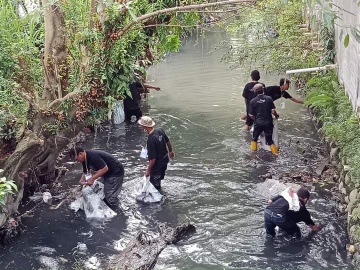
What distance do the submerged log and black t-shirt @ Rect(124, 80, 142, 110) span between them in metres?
6.46

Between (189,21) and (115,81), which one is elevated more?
(189,21)

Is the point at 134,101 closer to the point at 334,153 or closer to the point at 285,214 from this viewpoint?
the point at 334,153

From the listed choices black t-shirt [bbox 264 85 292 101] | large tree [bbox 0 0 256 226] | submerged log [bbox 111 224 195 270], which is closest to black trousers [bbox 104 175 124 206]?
large tree [bbox 0 0 256 226]

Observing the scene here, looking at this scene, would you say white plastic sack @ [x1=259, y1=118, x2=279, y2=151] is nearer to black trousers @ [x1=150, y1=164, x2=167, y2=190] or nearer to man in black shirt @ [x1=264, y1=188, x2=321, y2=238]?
black trousers @ [x1=150, y1=164, x2=167, y2=190]

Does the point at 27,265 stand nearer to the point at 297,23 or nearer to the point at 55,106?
the point at 55,106

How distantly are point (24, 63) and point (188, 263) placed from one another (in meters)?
4.34

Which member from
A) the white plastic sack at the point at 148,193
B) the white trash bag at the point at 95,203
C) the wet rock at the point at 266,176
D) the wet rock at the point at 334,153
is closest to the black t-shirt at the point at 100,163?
the white trash bag at the point at 95,203

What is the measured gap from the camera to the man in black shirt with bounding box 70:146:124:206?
28.7 feet

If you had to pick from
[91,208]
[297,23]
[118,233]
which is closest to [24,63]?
[91,208]

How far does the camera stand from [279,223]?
291 inches

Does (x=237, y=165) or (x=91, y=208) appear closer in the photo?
(x=91, y=208)

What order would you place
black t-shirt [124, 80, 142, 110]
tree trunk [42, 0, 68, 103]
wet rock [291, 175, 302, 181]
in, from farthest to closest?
black t-shirt [124, 80, 142, 110]
wet rock [291, 175, 302, 181]
tree trunk [42, 0, 68, 103]

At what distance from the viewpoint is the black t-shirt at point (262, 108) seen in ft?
35.7

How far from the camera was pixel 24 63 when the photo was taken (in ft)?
28.9
